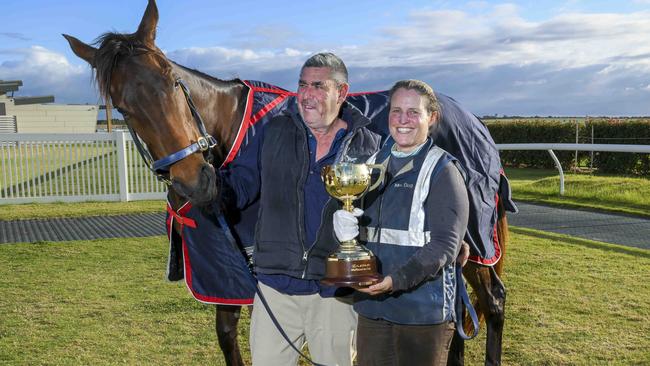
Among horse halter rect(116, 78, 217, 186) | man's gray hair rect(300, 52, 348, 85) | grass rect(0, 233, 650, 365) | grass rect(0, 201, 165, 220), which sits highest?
man's gray hair rect(300, 52, 348, 85)

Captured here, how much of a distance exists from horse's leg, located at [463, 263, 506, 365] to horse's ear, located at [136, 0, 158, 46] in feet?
6.76

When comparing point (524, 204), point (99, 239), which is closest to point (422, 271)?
point (99, 239)

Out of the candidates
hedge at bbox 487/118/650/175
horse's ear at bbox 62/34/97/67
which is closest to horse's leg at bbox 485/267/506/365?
horse's ear at bbox 62/34/97/67

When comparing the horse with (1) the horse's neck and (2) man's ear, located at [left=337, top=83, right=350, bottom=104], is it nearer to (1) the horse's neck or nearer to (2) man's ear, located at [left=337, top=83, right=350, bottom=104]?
(1) the horse's neck

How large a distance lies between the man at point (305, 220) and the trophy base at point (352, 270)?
194 mm

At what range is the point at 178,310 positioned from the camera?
14.6 ft

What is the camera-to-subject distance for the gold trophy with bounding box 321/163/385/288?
6.03ft

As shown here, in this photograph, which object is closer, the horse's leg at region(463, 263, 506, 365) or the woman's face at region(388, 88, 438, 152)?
the woman's face at region(388, 88, 438, 152)

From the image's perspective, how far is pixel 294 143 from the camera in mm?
2207

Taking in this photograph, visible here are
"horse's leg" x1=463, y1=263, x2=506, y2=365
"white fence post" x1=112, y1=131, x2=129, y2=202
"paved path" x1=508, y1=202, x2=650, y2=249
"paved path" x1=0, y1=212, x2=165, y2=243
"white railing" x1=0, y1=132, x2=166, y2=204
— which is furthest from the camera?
"white fence post" x1=112, y1=131, x2=129, y2=202

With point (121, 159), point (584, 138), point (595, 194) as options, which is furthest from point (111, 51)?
point (584, 138)

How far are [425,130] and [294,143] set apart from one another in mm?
498

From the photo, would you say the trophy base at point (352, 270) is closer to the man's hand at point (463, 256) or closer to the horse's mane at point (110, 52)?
the man's hand at point (463, 256)

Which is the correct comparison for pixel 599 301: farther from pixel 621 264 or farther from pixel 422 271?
pixel 422 271
